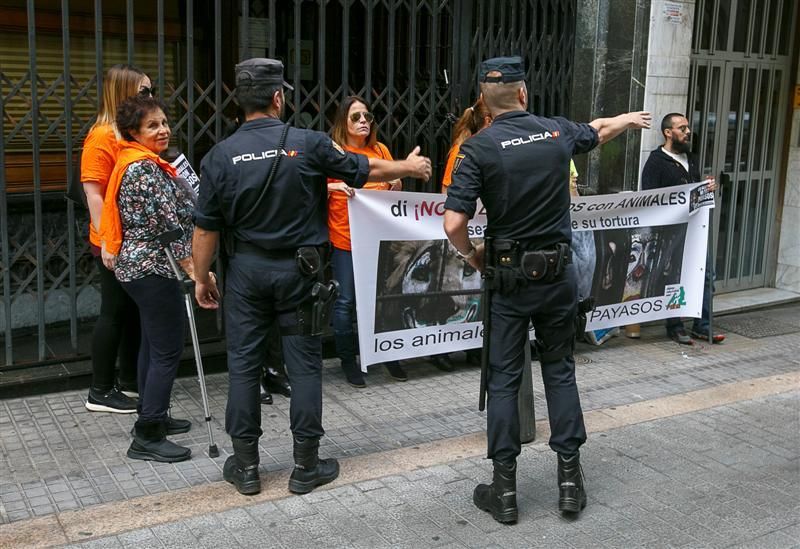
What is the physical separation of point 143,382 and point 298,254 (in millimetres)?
1384

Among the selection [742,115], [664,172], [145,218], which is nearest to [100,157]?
[145,218]

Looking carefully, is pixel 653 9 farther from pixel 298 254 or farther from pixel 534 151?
pixel 298 254

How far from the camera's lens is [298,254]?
438 centimetres

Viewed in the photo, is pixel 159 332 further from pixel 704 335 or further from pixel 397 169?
pixel 704 335

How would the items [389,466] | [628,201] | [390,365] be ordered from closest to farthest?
[389,466], [390,365], [628,201]

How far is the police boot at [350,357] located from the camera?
6.27 meters

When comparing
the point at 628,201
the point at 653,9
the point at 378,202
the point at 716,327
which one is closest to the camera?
the point at 378,202

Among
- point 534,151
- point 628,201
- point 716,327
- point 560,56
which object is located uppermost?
point 560,56

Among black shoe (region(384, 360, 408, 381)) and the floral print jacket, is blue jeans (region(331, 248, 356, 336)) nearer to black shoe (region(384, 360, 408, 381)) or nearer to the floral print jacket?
black shoe (region(384, 360, 408, 381))

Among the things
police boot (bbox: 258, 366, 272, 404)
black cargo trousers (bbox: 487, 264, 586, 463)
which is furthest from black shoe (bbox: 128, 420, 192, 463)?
black cargo trousers (bbox: 487, 264, 586, 463)

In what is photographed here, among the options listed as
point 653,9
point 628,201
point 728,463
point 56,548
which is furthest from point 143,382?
point 653,9

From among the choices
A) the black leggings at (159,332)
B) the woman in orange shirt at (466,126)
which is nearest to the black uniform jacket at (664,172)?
the woman in orange shirt at (466,126)

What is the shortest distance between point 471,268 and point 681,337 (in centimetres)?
231

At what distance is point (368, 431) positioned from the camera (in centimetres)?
545
